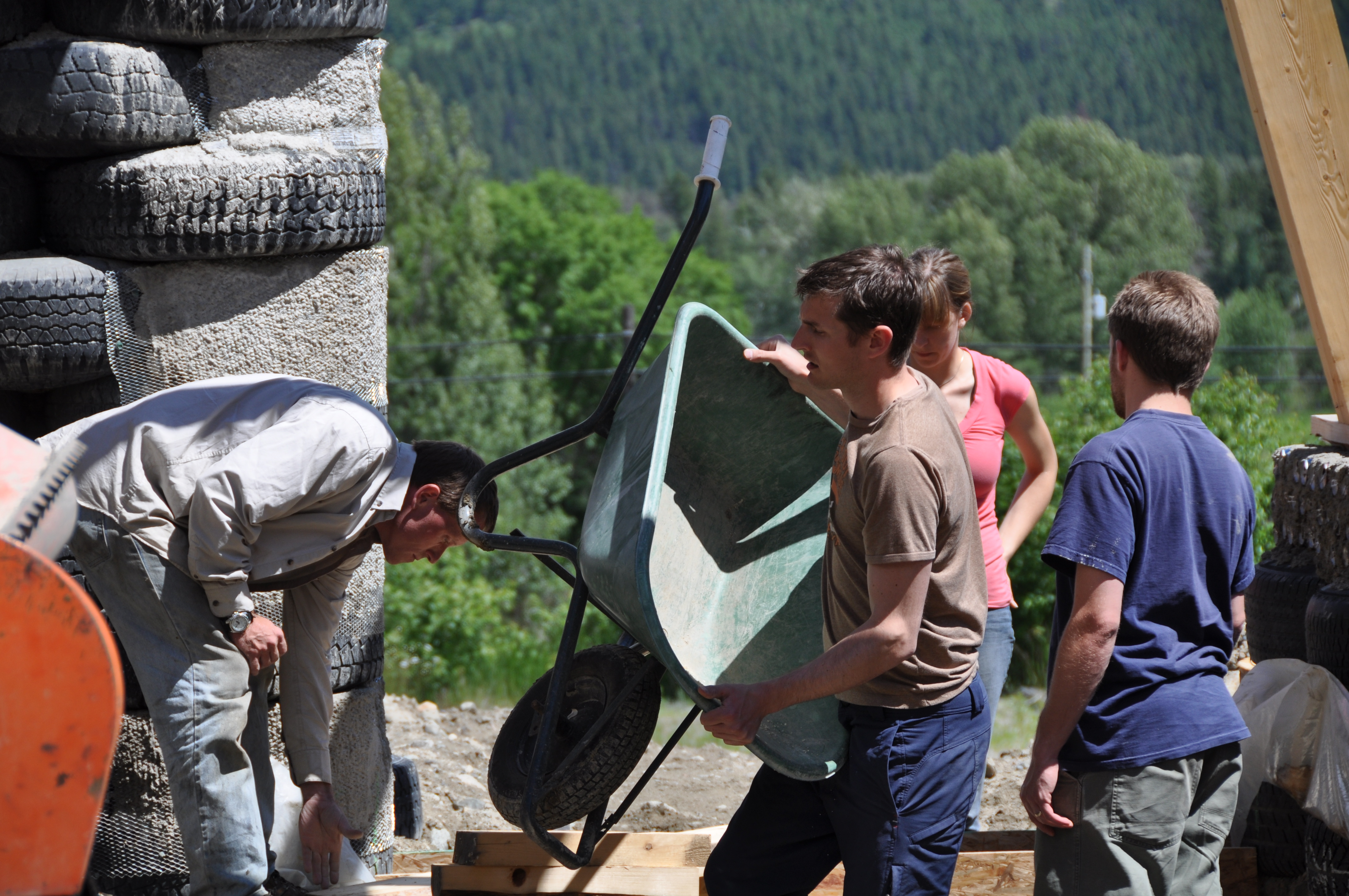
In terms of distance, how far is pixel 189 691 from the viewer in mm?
2705

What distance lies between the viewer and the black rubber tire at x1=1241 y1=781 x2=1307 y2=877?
10.8ft

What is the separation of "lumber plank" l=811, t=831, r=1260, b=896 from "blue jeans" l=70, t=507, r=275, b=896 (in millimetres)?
1457

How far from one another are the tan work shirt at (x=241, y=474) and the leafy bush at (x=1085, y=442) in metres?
6.87

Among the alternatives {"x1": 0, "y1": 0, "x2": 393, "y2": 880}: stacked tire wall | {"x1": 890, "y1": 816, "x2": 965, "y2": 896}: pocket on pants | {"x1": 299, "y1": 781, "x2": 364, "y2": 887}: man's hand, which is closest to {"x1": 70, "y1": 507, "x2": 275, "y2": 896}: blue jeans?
{"x1": 299, "y1": 781, "x2": 364, "y2": 887}: man's hand

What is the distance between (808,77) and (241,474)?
7962cm

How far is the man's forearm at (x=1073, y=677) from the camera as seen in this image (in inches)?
89.3

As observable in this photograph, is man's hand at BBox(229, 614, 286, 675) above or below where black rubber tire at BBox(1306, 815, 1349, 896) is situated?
above

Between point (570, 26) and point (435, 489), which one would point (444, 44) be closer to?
point (570, 26)

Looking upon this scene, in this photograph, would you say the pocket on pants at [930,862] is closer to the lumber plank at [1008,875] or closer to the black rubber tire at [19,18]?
the lumber plank at [1008,875]

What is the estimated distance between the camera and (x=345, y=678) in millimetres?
3775

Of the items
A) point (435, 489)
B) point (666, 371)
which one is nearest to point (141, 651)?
point (435, 489)

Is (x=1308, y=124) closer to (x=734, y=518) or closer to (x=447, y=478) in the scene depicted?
(x=734, y=518)

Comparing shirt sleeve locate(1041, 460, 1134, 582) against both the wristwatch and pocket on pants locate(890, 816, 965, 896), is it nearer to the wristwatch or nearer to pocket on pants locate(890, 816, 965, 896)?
pocket on pants locate(890, 816, 965, 896)

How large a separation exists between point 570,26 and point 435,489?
8602 centimetres
